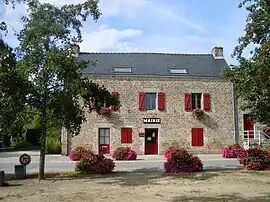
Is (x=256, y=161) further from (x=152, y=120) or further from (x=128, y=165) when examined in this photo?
(x=152, y=120)

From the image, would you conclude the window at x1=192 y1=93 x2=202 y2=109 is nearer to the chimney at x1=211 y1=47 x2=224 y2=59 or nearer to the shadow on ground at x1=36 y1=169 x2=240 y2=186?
the chimney at x1=211 y1=47 x2=224 y2=59

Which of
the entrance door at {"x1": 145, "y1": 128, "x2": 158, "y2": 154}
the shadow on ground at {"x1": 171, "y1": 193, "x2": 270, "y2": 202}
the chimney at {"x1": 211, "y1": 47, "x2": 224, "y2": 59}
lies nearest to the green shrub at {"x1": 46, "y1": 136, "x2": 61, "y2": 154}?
the entrance door at {"x1": 145, "y1": 128, "x2": 158, "y2": 154}

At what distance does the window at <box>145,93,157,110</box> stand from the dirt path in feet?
40.6

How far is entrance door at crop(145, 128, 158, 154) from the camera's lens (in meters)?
26.0

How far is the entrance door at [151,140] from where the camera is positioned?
25969mm

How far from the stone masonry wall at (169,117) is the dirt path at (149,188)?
11841 mm

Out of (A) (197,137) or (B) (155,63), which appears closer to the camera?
(A) (197,137)

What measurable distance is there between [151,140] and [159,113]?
1890mm

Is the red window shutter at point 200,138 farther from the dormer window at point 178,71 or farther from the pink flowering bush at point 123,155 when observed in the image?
the pink flowering bush at point 123,155

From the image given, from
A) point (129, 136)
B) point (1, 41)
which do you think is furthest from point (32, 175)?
point (129, 136)

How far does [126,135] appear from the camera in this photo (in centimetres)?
2555

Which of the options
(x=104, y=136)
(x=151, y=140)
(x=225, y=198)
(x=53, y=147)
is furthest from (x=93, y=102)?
(x=53, y=147)

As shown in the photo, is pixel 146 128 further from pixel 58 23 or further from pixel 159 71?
pixel 58 23

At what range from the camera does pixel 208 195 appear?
9.52 metres
